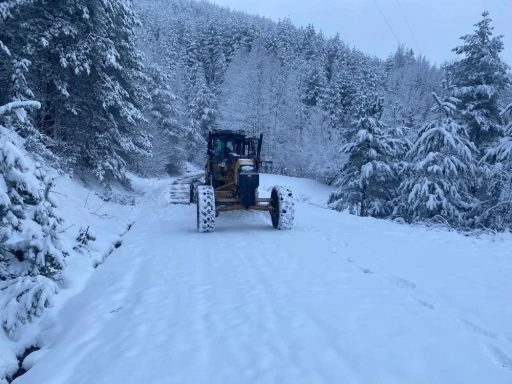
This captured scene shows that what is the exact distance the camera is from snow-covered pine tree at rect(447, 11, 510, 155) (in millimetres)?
16766

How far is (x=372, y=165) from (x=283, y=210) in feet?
29.0

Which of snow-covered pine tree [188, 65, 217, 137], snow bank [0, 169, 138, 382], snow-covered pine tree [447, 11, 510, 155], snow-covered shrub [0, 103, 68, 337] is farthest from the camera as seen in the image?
snow-covered pine tree [188, 65, 217, 137]

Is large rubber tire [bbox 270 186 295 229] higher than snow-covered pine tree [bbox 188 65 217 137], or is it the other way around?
snow-covered pine tree [bbox 188 65 217 137]

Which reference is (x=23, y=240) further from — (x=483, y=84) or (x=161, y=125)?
(x=161, y=125)

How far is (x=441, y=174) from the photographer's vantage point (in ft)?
41.4

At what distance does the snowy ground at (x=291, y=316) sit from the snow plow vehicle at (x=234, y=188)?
5.17 ft

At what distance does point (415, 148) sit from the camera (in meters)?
13.6

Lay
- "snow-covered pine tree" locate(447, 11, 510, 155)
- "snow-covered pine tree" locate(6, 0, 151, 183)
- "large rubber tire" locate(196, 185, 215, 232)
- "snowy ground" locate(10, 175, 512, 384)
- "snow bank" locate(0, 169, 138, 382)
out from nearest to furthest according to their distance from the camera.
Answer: "snowy ground" locate(10, 175, 512, 384) → "snow bank" locate(0, 169, 138, 382) → "large rubber tire" locate(196, 185, 215, 232) → "snow-covered pine tree" locate(6, 0, 151, 183) → "snow-covered pine tree" locate(447, 11, 510, 155)

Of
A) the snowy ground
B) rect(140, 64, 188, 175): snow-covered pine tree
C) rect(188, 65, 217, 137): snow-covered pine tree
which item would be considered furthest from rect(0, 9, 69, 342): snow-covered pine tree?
rect(188, 65, 217, 137): snow-covered pine tree

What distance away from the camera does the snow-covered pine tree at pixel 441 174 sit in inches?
491

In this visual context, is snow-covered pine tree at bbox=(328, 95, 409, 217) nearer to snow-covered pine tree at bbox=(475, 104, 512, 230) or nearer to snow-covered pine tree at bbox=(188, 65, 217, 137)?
snow-covered pine tree at bbox=(475, 104, 512, 230)

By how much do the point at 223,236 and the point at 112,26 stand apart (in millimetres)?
10620

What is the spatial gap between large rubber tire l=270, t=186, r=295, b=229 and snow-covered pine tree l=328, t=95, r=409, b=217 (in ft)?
26.7

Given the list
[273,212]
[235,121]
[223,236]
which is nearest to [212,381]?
[223,236]
